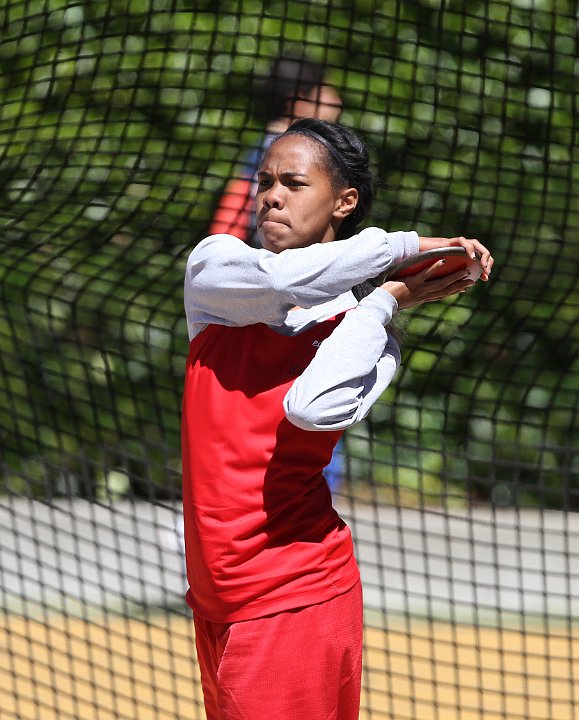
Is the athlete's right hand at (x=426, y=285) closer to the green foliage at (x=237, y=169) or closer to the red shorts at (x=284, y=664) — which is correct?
the red shorts at (x=284, y=664)

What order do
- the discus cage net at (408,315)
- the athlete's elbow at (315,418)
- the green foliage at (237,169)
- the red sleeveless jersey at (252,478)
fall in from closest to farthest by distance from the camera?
the athlete's elbow at (315,418) < the red sleeveless jersey at (252,478) < the discus cage net at (408,315) < the green foliage at (237,169)

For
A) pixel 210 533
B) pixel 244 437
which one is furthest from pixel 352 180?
pixel 210 533

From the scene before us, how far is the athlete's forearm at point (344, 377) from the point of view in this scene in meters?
1.37

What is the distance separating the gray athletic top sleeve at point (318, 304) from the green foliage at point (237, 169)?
1612 mm

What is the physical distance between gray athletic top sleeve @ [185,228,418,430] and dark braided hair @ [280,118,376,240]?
11 centimetres

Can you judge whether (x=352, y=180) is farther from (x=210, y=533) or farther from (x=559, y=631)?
(x=559, y=631)

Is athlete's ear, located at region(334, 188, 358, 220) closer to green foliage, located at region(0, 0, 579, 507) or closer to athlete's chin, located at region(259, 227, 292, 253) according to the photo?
athlete's chin, located at region(259, 227, 292, 253)

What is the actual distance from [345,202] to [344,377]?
0.30m

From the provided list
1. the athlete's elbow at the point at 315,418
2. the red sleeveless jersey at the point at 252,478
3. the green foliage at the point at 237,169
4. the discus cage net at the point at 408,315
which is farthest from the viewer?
the green foliage at the point at 237,169

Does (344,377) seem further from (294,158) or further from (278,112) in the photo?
(278,112)


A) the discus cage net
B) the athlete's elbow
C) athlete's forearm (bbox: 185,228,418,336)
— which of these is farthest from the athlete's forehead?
the discus cage net

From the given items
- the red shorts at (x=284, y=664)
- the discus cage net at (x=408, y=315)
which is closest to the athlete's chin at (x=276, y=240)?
the red shorts at (x=284, y=664)

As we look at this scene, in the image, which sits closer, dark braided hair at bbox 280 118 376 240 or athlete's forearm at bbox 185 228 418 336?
athlete's forearm at bbox 185 228 418 336

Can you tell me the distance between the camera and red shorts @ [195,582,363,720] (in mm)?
1462
